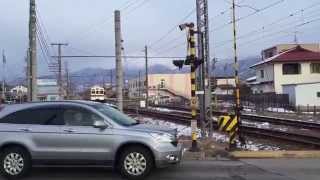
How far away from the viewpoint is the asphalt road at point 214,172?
13742 mm

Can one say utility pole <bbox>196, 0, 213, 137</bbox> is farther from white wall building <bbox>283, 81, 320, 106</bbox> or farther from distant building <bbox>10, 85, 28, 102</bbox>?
distant building <bbox>10, 85, 28, 102</bbox>

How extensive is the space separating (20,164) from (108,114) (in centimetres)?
214

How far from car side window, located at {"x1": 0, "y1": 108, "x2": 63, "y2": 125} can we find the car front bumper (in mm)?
2255

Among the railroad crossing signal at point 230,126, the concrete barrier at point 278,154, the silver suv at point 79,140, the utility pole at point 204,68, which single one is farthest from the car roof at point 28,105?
the utility pole at point 204,68

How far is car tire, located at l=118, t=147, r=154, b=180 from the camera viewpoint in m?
13.4

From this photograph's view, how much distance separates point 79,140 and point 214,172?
3187 millimetres

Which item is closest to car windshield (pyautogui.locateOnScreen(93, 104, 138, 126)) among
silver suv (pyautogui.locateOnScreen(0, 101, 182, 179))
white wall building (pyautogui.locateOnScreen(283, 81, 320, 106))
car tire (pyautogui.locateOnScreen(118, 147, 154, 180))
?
silver suv (pyautogui.locateOnScreen(0, 101, 182, 179))

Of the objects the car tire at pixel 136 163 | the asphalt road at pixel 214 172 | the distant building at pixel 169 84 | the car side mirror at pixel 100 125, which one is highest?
the distant building at pixel 169 84

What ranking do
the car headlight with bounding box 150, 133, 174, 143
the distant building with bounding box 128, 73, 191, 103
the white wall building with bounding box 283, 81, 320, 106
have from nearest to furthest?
the car headlight with bounding box 150, 133, 174, 143, the white wall building with bounding box 283, 81, 320, 106, the distant building with bounding box 128, 73, 191, 103

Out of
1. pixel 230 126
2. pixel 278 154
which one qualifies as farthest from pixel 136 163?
pixel 230 126

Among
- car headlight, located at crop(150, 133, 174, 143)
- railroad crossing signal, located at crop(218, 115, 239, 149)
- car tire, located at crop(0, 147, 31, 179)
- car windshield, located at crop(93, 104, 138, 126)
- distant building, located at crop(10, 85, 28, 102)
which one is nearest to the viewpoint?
car headlight, located at crop(150, 133, 174, 143)

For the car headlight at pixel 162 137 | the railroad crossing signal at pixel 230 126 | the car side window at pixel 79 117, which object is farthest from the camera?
the railroad crossing signal at pixel 230 126

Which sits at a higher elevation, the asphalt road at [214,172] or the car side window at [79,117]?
the car side window at [79,117]

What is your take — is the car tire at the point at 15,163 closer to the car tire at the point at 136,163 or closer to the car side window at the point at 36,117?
the car side window at the point at 36,117
